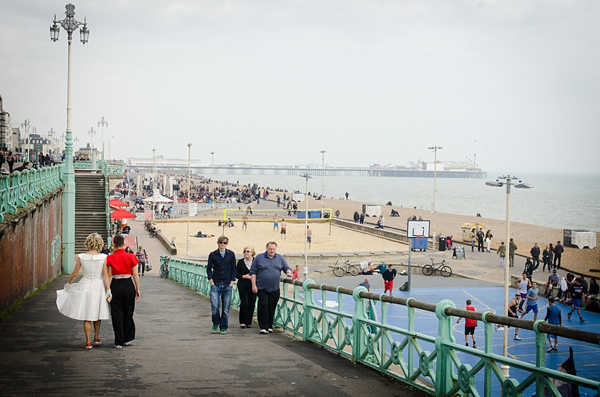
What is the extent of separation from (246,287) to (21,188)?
7239 mm

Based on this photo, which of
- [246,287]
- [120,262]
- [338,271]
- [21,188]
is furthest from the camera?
[338,271]

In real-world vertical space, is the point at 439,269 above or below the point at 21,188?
below

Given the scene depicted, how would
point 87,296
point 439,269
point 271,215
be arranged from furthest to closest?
point 271,215, point 439,269, point 87,296

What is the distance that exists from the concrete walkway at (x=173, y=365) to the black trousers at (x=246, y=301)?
0.68 feet

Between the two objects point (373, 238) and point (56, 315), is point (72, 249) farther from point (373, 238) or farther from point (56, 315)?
point (373, 238)

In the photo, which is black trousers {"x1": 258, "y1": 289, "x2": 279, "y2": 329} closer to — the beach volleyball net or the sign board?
the sign board

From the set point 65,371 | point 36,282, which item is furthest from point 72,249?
point 65,371

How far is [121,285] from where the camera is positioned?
8.41m

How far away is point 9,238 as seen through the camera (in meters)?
12.1

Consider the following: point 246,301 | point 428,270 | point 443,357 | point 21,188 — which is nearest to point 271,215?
point 428,270

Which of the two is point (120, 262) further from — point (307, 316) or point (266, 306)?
point (307, 316)

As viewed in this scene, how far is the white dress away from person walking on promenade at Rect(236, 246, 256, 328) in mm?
2752

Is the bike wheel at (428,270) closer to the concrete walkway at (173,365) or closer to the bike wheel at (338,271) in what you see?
the bike wheel at (338,271)

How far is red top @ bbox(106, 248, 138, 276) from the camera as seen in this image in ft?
27.3
